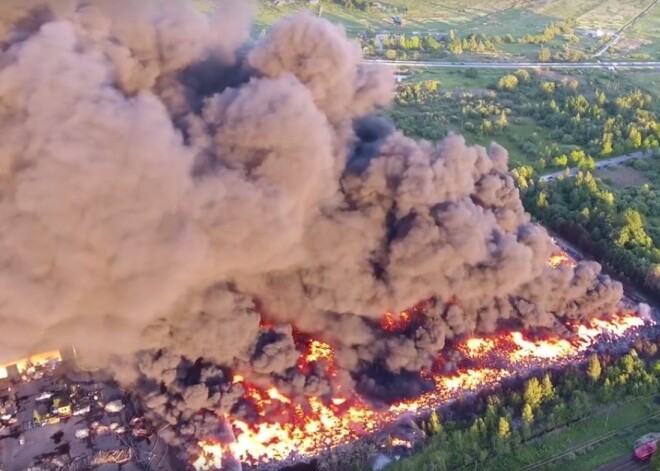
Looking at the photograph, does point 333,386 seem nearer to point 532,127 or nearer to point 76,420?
point 76,420

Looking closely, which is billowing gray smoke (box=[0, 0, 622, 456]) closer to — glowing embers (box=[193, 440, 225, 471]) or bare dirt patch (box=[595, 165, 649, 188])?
glowing embers (box=[193, 440, 225, 471])

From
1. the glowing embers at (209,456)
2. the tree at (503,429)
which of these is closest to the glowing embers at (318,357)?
the glowing embers at (209,456)

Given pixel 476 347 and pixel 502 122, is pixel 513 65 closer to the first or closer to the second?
pixel 502 122

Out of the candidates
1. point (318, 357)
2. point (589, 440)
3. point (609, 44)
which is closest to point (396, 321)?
point (318, 357)

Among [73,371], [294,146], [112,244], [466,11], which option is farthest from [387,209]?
[466,11]

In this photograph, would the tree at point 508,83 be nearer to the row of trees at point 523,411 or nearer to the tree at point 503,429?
the row of trees at point 523,411
